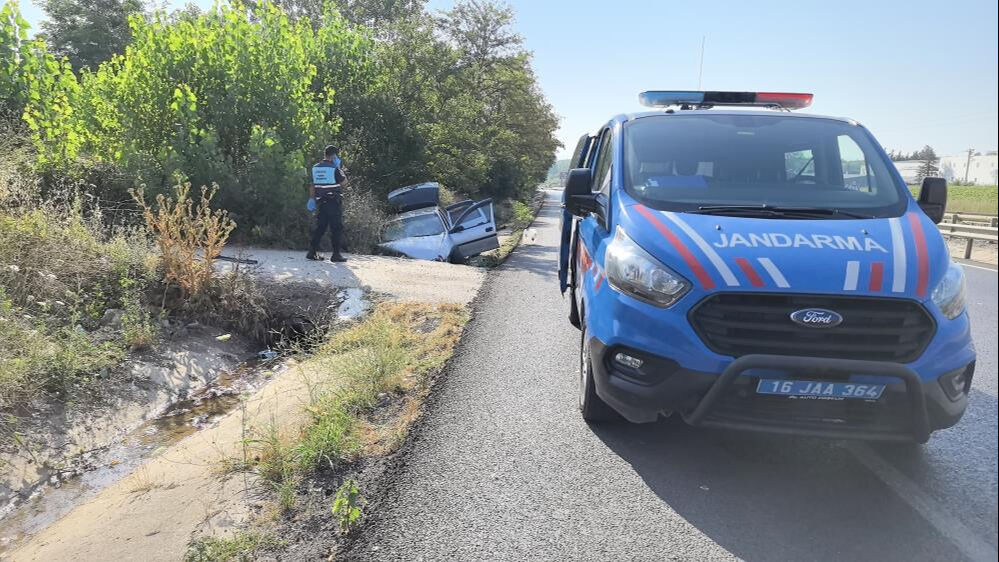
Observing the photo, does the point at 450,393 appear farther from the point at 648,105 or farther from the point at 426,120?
the point at 426,120

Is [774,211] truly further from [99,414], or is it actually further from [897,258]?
[99,414]

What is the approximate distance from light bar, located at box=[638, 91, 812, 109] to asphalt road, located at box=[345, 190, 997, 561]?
2.52 metres

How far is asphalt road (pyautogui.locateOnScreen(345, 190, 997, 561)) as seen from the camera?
2629 millimetres

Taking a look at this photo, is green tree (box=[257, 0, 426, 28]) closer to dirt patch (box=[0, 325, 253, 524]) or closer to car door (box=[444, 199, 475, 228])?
car door (box=[444, 199, 475, 228])

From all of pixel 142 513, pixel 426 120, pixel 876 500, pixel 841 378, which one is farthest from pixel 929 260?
pixel 426 120

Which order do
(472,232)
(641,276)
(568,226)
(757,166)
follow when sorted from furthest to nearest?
1. (472,232)
2. (568,226)
3. (757,166)
4. (641,276)

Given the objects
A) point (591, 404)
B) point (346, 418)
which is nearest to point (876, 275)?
point (591, 404)

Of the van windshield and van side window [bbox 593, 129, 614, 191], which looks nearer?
the van windshield

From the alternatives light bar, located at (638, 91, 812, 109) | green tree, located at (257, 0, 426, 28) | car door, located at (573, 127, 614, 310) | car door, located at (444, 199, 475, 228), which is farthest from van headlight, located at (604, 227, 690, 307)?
green tree, located at (257, 0, 426, 28)

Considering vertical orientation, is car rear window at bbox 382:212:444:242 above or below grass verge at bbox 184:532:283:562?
above

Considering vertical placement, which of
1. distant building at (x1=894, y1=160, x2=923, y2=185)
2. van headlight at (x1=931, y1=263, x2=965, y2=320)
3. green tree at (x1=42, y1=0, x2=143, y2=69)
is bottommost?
van headlight at (x1=931, y1=263, x2=965, y2=320)

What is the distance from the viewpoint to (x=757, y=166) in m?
3.91

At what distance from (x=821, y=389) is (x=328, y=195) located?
27.5 feet

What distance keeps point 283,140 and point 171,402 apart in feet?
24.9
